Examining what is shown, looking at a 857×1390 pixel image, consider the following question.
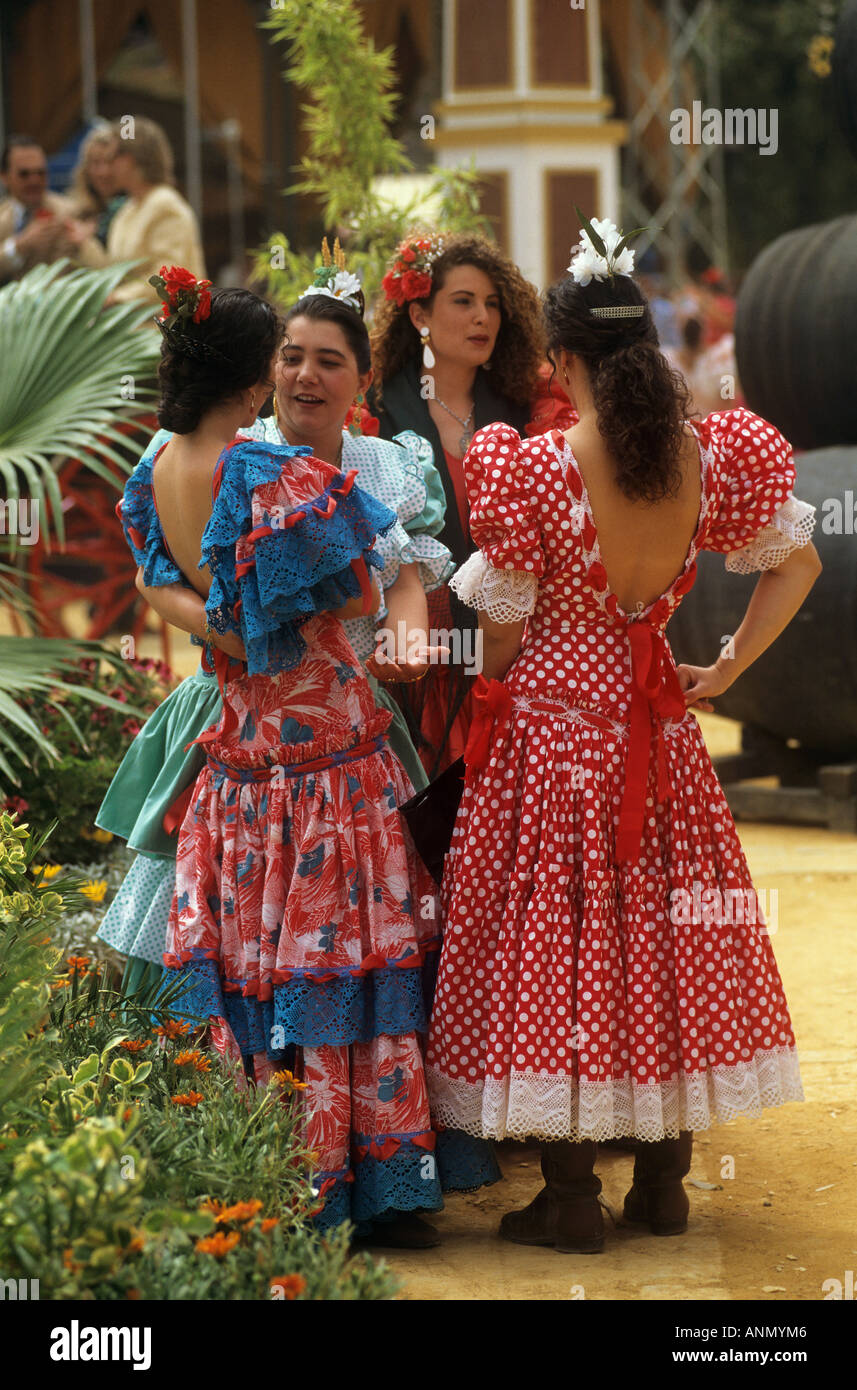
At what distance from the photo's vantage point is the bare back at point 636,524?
307 centimetres

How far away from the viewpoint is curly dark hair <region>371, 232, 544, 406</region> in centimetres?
402

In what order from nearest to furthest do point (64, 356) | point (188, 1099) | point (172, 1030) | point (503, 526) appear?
point (188, 1099)
point (172, 1030)
point (503, 526)
point (64, 356)

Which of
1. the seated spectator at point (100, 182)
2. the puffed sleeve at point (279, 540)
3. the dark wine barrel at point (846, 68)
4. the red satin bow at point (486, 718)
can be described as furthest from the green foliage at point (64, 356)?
the seated spectator at point (100, 182)

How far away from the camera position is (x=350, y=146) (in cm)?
518

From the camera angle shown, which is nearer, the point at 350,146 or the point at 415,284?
the point at 415,284

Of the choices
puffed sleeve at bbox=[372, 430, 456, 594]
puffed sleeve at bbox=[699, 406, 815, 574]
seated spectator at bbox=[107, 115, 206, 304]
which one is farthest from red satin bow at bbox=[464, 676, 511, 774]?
seated spectator at bbox=[107, 115, 206, 304]

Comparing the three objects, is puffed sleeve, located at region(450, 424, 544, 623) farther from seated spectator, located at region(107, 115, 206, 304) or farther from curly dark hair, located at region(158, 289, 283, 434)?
seated spectator, located at region(107, 115, 206, 304)

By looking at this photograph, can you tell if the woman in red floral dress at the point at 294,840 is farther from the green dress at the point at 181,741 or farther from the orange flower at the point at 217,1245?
the orange flower at the point at 217,1245

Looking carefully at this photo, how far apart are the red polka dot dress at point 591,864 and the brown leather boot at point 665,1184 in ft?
0.49

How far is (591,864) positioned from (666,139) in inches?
699

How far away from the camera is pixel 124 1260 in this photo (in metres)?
2.11

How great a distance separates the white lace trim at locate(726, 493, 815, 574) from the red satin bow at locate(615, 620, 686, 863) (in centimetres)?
27

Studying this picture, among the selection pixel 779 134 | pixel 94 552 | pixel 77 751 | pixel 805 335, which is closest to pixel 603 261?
pixel 77 751

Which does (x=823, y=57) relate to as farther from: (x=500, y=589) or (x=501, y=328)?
(x=500, y=589)
